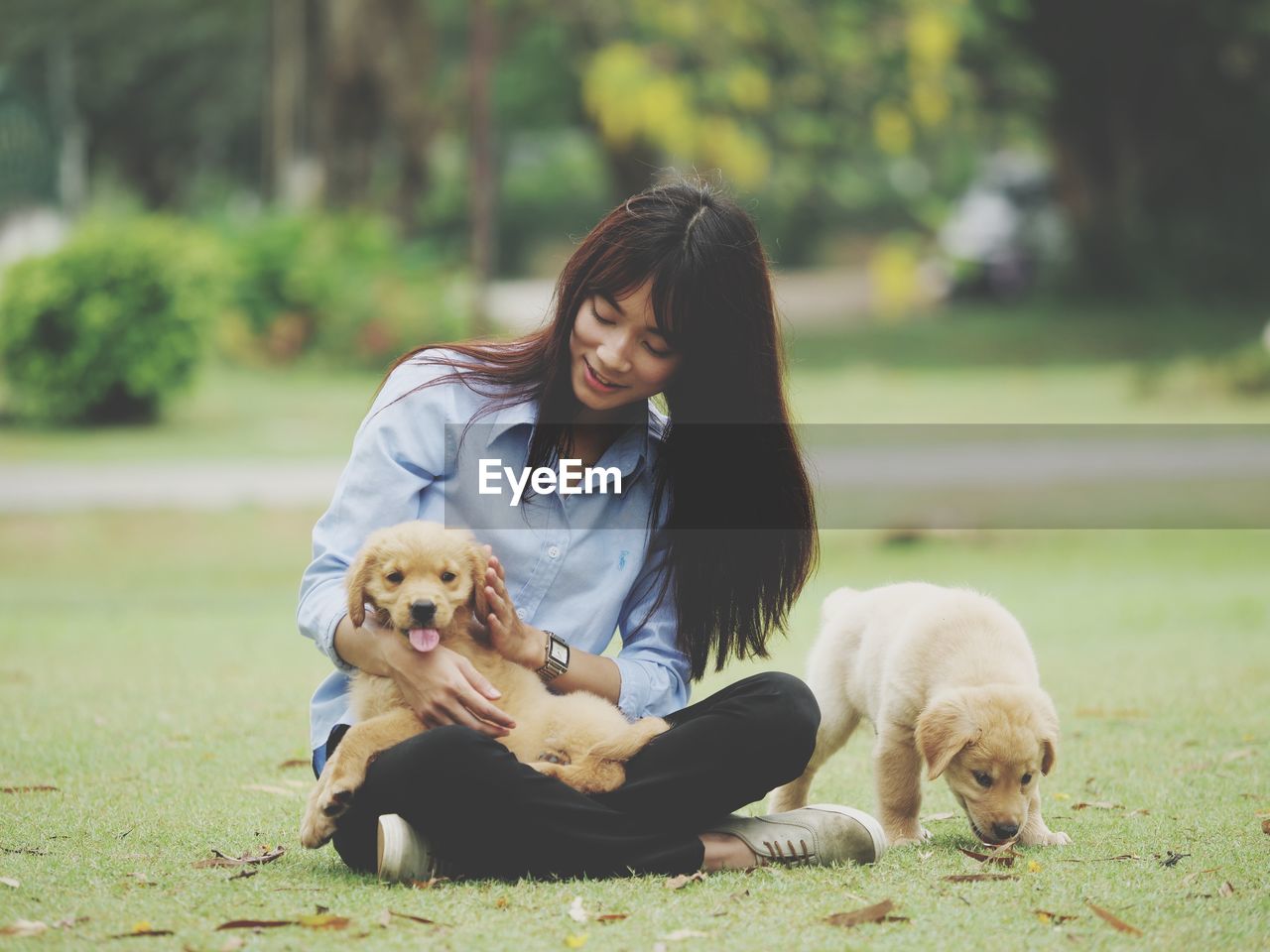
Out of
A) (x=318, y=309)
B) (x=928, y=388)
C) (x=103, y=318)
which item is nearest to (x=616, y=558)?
(x=103, y=318)

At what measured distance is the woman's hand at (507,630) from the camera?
3.81 m

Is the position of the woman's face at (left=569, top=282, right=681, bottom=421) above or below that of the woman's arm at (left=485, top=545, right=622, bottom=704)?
above

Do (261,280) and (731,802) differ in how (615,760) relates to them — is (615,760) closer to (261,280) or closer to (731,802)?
(731,802)

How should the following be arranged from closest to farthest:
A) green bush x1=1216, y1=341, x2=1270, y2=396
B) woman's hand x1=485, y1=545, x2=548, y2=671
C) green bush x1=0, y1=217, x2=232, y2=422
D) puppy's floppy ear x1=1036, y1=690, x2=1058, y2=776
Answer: woman's hand x1=485, y1=545, x2=548, y2=671 → puppy's floppy ear x1=1036, y1=690, x2=1058, y2=776 → green bush x1=0, y1=217, x2=232, y2=422 → green bush x1=1216, y1=341, x2=1270, y2=396

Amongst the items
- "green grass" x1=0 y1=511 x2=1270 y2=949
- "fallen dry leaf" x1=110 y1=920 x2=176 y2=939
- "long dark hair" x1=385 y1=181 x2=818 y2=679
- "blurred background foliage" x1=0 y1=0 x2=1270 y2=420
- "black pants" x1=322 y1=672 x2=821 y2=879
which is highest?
"blurred background foliage" x1=0 y1=0 x2=1270 y2=420

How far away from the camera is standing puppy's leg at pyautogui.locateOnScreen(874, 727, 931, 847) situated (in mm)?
4543

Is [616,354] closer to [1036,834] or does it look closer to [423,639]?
[423,639]

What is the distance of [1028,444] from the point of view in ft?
48.1

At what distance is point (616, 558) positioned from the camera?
4242 millimetres

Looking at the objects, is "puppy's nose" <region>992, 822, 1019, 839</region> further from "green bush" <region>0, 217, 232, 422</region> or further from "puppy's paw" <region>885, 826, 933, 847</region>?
"green bush" <region>0, 217, 232, 422</region>

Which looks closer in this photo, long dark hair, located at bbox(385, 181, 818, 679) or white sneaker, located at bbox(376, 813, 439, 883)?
white sneaker, located at bbox(376, 813, 439, 883)

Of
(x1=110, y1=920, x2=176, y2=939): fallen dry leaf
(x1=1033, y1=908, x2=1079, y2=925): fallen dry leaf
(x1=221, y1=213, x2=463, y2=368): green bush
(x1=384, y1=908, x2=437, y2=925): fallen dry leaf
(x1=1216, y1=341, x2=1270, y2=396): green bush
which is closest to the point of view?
(x1=110, y1=920, x2=176, y2=939): fallen dry leaf

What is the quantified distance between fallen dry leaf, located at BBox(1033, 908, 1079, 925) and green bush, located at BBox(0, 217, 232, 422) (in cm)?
1174

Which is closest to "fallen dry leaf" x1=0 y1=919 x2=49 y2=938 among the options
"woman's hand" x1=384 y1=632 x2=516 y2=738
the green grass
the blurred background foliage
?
the green grass
